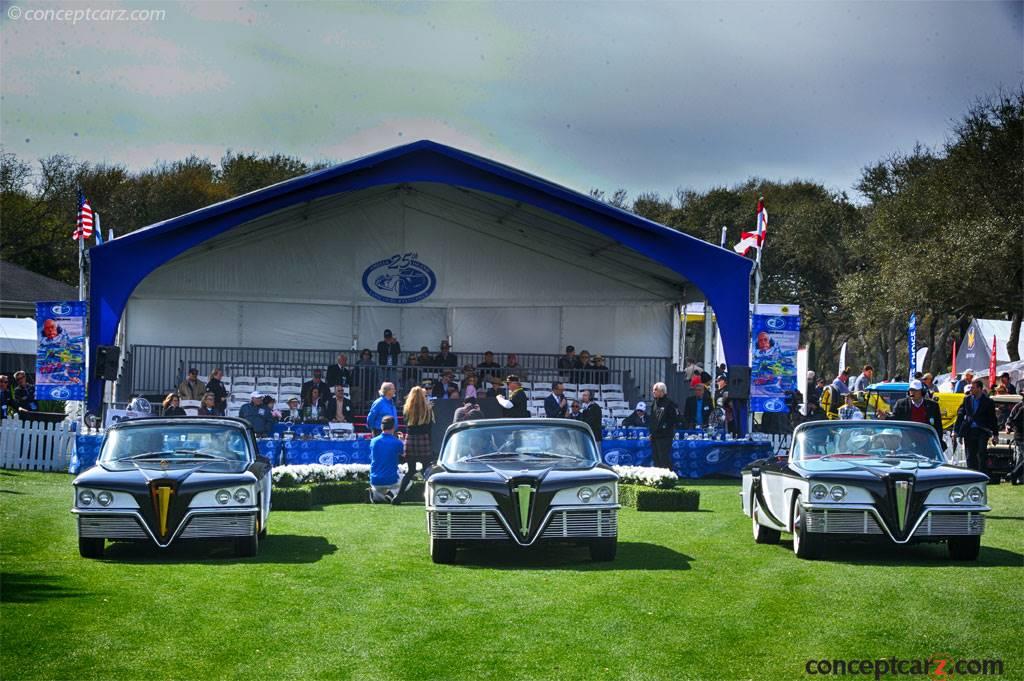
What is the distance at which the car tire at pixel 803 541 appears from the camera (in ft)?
43.4

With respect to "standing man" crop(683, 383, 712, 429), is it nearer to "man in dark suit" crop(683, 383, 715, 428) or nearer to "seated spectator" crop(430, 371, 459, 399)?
"man in dark suit" crop(683, 383, 715, 428)

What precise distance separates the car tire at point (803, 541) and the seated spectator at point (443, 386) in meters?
16.1

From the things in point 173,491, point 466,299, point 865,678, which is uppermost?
point 466,299

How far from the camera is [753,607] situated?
10.5 meters

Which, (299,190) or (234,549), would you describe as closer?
(234,549)

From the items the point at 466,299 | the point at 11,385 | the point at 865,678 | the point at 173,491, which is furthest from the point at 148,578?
the point at 466,299

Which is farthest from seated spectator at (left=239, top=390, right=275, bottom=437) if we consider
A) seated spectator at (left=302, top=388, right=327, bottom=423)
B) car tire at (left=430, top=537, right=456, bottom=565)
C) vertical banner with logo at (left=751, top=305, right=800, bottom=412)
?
car tire at (left=430, top=537, right=456, bottom=565)

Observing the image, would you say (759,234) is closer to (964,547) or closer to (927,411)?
(927,411)

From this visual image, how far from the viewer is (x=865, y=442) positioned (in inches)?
569

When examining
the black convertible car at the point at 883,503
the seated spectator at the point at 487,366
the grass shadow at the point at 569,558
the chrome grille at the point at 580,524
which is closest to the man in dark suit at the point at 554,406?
the seated spectator at the point at 487,366

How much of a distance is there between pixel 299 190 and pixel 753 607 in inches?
805

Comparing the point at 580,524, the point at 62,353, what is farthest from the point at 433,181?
the point at 580,524

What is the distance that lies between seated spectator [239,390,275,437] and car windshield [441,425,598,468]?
10808 mm

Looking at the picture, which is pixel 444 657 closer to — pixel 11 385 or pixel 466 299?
pixel 11 385
